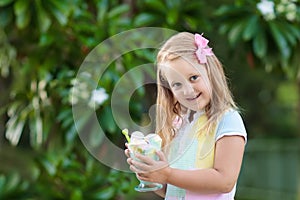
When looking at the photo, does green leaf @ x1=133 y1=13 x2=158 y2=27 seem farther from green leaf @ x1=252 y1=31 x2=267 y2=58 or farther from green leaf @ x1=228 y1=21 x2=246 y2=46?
green leaf @ x1=252 y1=31 x2=267 y2=58

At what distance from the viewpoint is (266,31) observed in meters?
3.71

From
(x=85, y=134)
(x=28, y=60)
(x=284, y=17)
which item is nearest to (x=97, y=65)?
(x=85, y=134)

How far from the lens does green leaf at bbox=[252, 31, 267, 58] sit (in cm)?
367

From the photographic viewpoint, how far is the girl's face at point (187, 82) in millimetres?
1867

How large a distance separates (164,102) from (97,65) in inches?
50.4

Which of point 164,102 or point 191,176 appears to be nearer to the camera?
point 191,176

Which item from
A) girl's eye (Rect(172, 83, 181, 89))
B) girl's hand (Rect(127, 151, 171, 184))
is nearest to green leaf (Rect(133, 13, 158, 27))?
girl's eye (Rect(172, 83, 181, 89))

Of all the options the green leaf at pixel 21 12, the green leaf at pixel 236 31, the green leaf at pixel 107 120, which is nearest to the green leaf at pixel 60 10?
the green leaf at pixel 21 12

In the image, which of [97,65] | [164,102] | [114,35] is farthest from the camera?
[114,35]

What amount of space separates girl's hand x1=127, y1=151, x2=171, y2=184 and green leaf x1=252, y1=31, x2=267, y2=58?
6.56 ft

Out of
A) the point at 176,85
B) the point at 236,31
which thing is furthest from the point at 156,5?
the point at 176,85

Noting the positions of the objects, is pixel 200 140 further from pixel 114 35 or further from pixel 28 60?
pixel 28 60

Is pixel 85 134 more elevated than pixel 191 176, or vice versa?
pixel 191 176

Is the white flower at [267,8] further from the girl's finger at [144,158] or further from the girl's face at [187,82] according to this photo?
the girl's finger at [144,158]
